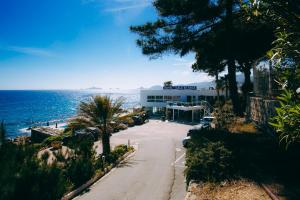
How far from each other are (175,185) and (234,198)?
237 inches

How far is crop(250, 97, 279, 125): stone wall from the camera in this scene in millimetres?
15422

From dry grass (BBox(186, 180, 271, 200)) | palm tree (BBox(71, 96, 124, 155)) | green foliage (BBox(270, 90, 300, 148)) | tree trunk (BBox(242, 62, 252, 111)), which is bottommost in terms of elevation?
dry grass (BBox(186, 180, 271, 200))

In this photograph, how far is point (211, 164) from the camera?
38.1 feet

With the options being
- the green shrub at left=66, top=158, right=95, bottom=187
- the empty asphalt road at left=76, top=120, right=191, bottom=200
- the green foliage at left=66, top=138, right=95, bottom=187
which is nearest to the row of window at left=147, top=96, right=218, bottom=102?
the empty asphalt road at left=76, top=120, right=191, bottom=200

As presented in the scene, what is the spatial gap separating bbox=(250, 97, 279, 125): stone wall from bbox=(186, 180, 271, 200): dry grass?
6.78 meters

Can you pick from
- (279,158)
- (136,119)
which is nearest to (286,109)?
(279,158)

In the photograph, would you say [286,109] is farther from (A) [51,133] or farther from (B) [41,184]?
(A) [51,133]

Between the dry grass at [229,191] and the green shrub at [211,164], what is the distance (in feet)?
2.03

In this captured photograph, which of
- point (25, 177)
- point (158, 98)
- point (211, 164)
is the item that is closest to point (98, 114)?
point (211, 164)

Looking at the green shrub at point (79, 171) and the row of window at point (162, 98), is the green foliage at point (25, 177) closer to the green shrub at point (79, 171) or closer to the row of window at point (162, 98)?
the green shrub at point (79, 171)

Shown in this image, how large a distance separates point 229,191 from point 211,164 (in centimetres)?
205

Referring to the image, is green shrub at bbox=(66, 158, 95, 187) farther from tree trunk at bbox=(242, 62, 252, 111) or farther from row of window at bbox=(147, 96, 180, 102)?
row of window at bbox=(147, 96, 180, 102)

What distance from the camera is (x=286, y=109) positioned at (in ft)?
18.7

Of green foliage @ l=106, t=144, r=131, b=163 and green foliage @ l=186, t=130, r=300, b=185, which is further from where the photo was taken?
green foliage @ l=106, t=144, r=131, b=163
